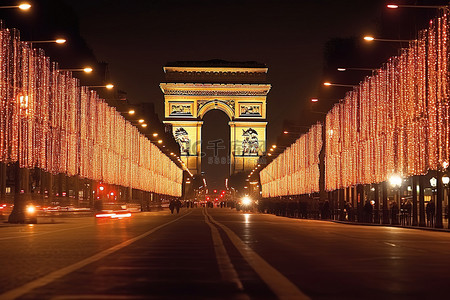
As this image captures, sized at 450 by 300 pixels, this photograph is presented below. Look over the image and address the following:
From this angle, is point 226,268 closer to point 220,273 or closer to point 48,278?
point 220,273

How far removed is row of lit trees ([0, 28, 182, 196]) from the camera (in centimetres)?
3775

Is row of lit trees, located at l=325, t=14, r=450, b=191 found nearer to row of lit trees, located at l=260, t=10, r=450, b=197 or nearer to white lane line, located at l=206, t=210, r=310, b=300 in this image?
row of lit trees, located at l=260, t=10, r=450, b=197

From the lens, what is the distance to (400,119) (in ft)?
143

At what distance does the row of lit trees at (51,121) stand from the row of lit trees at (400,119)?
53.3 feet

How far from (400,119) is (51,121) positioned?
16.8 meters

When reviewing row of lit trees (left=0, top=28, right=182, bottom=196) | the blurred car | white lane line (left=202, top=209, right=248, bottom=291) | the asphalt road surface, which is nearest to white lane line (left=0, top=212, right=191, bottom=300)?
the asphalt road surface

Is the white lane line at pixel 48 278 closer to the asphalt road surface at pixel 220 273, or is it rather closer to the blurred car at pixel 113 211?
the asphalt road surface at pixel 220 273

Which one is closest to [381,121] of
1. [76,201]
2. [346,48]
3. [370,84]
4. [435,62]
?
[370,84]

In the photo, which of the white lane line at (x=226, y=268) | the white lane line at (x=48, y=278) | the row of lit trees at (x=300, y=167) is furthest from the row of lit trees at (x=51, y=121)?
the white lane line at (x=48, y=278)

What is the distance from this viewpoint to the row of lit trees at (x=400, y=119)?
36.6 metres

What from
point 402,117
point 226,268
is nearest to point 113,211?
point 402,117

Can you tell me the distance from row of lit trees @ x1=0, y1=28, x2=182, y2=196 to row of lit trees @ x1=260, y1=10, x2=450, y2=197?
16251 mm


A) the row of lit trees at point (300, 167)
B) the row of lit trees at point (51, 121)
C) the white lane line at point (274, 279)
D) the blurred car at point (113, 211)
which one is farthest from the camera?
the row of lit trees at point (300, 167)

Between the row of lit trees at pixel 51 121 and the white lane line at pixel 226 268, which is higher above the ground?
the row of lit trees at pixel 51 121
